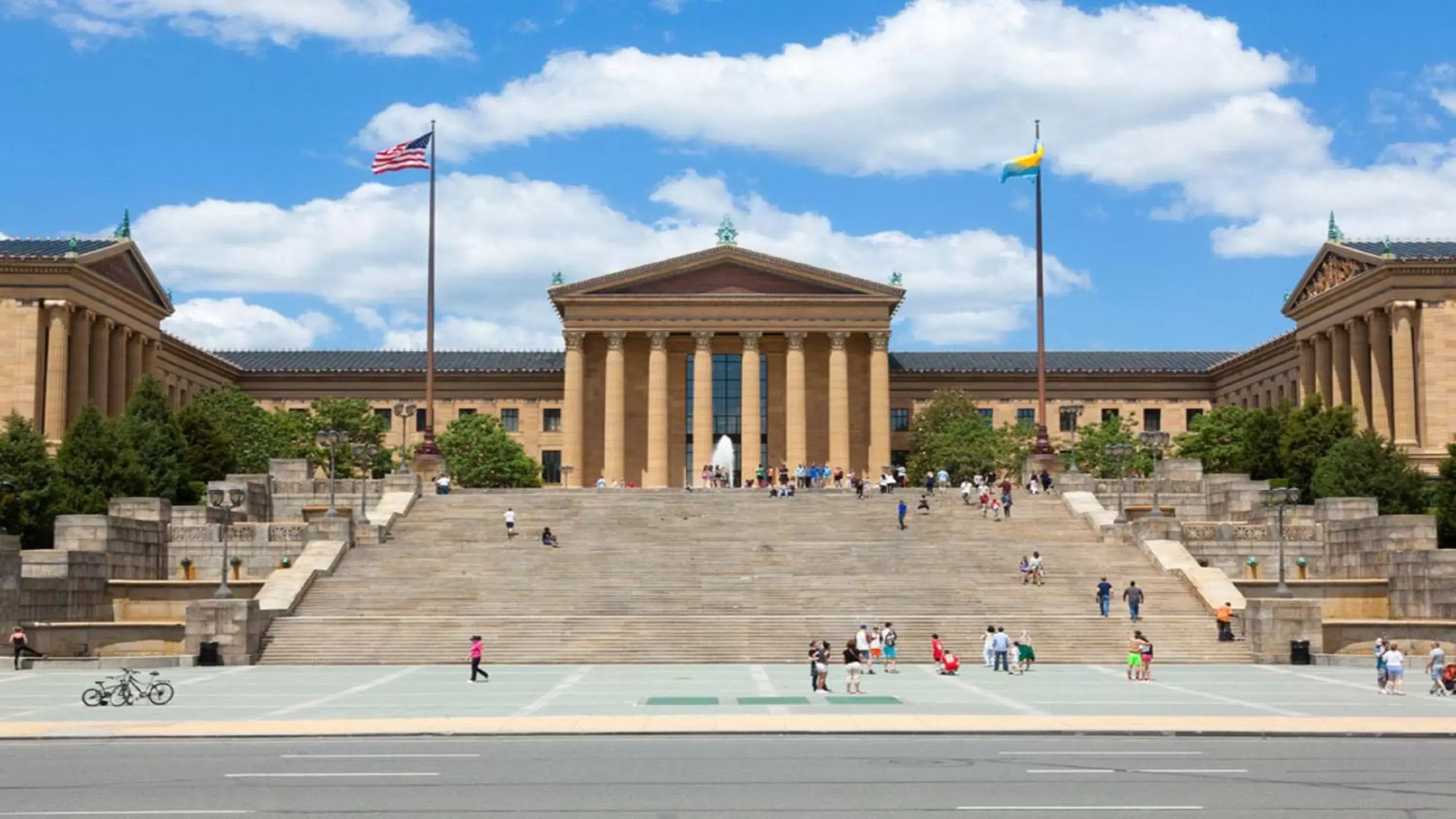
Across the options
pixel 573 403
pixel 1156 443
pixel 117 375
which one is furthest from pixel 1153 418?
pixel 117 375

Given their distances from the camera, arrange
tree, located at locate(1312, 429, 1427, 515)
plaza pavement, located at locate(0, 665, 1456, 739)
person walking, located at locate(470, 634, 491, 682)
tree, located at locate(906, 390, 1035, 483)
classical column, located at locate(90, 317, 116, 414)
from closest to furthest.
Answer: plaza pavement, located at locate(0, 665, 1456, 739) → person walking, located at locate(470, 634, 491, 682) → tree, located at locate(1312, 429, 1427, 515) → classical column, located at locate(90, 317, 116, 414) → tree, located at locate(906, 390, 1035, 483)

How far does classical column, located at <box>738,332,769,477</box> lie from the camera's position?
352 feet

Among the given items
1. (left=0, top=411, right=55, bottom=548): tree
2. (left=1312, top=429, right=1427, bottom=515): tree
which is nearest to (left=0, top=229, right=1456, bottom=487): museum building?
(left=0, top=411, right=55, bottom=548): tree

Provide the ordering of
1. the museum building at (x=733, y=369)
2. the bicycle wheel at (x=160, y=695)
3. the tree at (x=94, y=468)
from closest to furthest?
the bicycle wheel at (x=160, y=695)
the tree at (x=94, y=468)
the museum building at (x=733, y=369)

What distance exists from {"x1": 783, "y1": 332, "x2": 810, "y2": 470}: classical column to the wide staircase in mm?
38476

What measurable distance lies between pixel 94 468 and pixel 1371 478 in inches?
2237

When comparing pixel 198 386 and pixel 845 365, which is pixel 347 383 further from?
pixel 845 365

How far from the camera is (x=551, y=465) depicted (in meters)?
126

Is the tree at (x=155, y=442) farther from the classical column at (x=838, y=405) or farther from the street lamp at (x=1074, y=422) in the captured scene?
the street lamp at (x=1074, y=422)

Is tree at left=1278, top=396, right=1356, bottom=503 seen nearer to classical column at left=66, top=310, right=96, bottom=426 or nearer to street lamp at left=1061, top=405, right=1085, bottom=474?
street lamp at left=1061, top=405, right=1085, bottom=474

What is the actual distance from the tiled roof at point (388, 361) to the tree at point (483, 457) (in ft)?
63.0

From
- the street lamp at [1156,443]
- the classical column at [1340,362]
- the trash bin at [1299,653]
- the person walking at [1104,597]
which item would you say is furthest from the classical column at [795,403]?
the trash bin at [1299,653]

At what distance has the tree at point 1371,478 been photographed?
7100cm

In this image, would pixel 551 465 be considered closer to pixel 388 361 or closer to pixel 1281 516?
pixel 388 361
